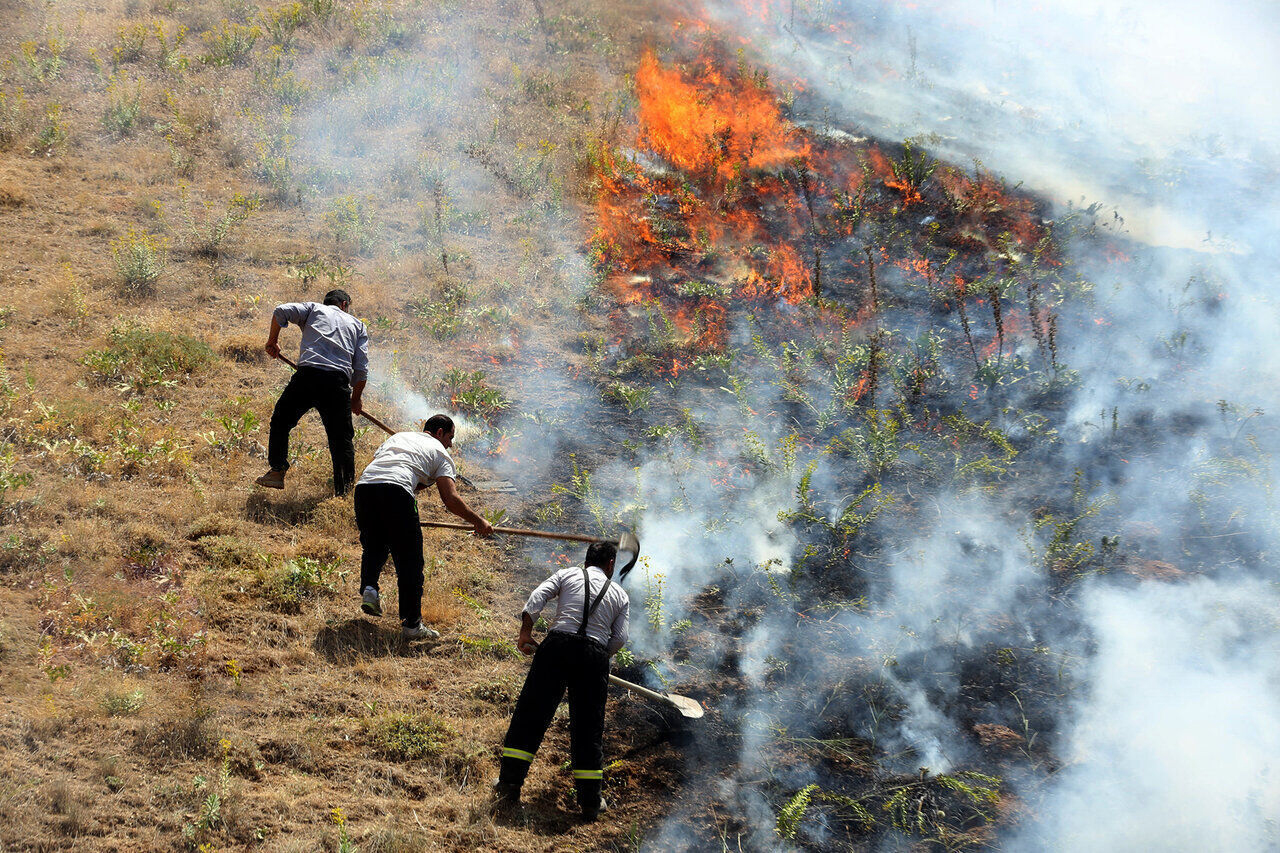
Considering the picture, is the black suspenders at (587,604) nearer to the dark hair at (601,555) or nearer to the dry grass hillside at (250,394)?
the dark hair at (601,555)

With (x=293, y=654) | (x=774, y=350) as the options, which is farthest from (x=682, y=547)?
(x=774, y=350)

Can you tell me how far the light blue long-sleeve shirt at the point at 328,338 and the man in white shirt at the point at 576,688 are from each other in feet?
8.58

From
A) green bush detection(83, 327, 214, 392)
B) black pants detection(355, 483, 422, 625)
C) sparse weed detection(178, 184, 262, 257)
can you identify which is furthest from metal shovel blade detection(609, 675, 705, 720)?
sparse weed detection(178, 184, 262, 257)

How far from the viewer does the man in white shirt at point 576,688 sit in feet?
12.9

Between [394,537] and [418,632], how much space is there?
67 centimetres

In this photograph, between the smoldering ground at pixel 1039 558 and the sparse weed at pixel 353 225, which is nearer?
the smoldering ground at pixel 1039 558

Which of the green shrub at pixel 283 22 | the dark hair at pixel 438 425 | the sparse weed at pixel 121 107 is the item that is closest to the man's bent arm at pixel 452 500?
the dark hair at pixel 438 425

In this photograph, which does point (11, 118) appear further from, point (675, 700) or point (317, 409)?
point (675, 700)

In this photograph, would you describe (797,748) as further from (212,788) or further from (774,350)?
(774,350)

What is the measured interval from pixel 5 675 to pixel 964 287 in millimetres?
8500

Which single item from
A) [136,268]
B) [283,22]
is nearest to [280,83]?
[283,22]

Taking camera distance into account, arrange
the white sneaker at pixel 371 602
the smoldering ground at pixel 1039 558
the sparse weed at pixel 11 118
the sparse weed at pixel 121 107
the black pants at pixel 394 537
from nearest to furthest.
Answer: the smoldering ground at pixel 1039 558
the black pants at pixel 394 537
the white sneaker at pixel 371 602
the sparse weed at pixel 11 118
the sparse weed at pixel 121 107

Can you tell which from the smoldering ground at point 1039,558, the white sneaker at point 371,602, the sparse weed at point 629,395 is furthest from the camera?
the sparse weed at point 629,395

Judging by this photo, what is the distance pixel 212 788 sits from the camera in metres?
3.65
